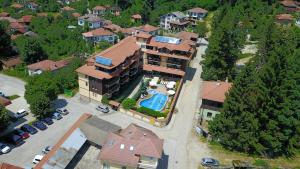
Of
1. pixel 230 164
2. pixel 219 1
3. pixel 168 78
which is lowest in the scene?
pixel 230 164

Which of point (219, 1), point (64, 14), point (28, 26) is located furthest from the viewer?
point (219, 1)

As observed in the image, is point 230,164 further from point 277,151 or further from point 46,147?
point 46,147

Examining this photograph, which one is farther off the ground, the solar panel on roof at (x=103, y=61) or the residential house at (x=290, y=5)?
the residential house at (x=290, y=5)

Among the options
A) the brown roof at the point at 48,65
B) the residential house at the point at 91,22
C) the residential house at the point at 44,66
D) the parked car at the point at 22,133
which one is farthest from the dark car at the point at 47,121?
the residential house at the point at 91,22

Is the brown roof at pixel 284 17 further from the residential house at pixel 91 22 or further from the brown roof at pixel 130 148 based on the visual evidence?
the brown roof at pixel 130 148

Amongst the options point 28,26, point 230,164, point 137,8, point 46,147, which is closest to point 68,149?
point 46,147

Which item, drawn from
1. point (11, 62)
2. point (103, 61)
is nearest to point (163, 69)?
point (103, 61)

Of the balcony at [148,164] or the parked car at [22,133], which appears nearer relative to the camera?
the balcony at [148,164]

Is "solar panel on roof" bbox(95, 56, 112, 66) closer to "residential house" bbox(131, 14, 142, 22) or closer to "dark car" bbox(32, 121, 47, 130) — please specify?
"dark car" bbox(32, 121, 47, 130)
